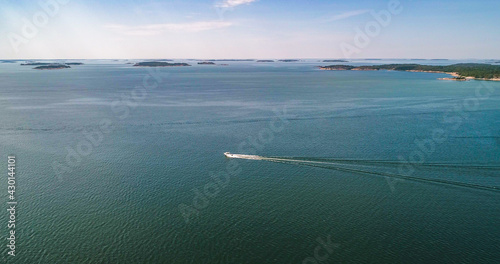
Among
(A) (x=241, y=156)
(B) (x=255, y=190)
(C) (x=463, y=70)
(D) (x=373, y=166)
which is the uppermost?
(C) (x=463, y=70)

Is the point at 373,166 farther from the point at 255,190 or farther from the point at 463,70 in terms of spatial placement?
the point at 463,70

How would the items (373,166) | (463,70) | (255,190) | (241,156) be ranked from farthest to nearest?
(463,70) → (241,156) → (373,166) → (255,190)

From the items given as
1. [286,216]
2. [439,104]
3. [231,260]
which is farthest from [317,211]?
[439,104]

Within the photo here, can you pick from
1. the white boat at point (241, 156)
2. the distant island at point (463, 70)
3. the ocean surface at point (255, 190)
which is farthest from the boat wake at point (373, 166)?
the distant island at point (463, 70)

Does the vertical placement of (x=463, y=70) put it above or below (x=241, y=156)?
above

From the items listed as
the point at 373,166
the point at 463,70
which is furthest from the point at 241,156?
the point at 463,70

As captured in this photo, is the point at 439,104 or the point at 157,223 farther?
the point at 439,104

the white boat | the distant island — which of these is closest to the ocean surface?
→ the white boat

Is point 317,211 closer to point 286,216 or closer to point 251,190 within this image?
point 286,216

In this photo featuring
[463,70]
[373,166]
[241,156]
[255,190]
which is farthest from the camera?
[463,70]
